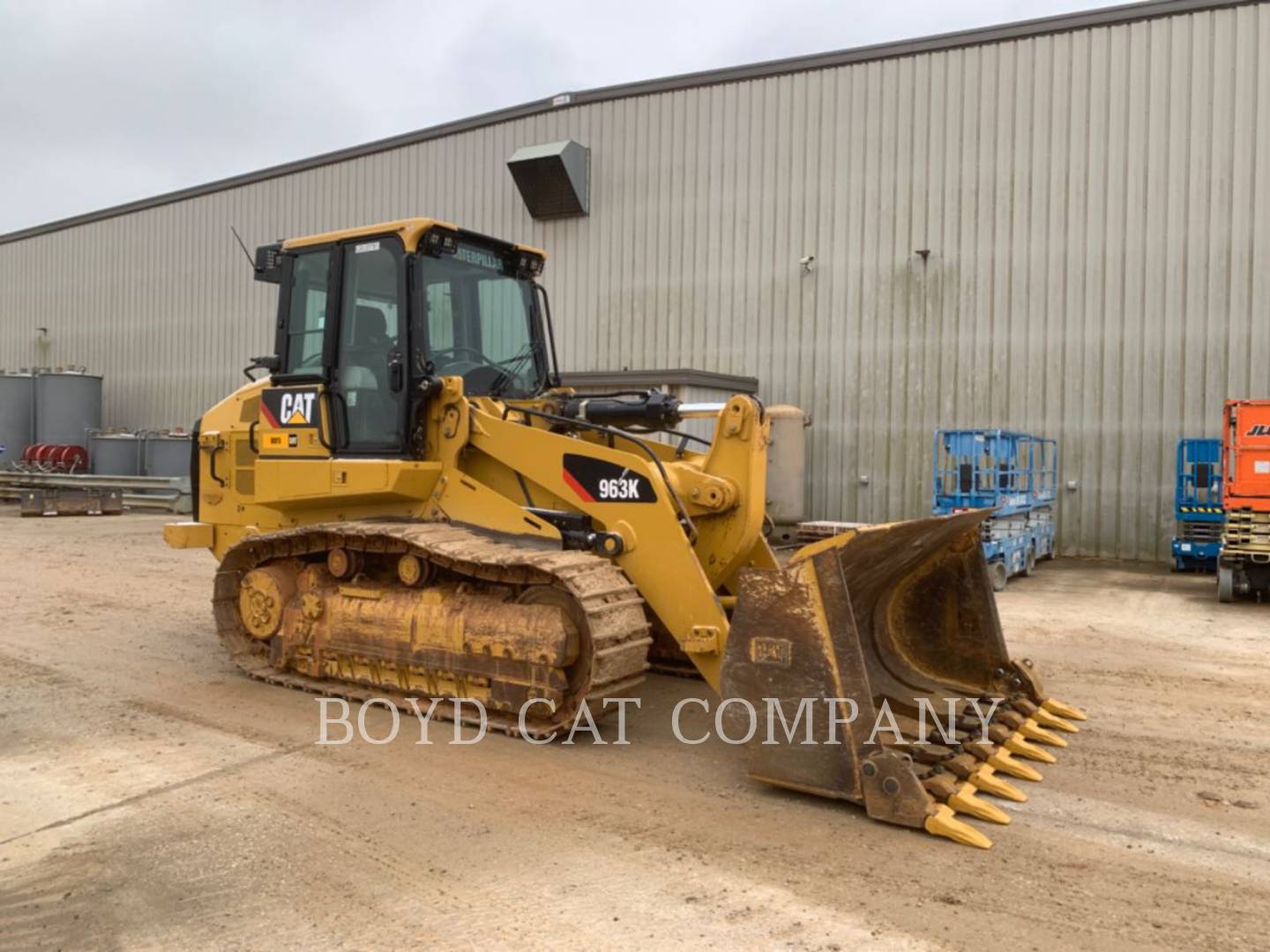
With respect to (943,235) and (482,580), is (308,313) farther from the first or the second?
(943,235)

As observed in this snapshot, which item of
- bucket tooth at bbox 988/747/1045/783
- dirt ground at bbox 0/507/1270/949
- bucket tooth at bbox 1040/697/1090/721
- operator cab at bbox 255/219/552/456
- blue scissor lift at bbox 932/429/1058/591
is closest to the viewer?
dirt ground at bbox 0/507/1270/949

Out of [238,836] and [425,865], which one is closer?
[425,865]

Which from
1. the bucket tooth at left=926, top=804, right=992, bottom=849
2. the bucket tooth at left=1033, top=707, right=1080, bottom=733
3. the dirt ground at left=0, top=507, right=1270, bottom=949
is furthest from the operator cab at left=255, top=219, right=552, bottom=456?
the bucket tooth at left=1033, top=707, right=1080, bottom=733

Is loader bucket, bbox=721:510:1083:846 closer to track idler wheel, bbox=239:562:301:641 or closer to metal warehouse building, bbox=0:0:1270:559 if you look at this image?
track idler wheel, bbox=239:562:301:641

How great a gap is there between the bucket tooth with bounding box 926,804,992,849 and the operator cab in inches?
154

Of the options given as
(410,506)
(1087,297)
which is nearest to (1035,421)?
(1087,297)

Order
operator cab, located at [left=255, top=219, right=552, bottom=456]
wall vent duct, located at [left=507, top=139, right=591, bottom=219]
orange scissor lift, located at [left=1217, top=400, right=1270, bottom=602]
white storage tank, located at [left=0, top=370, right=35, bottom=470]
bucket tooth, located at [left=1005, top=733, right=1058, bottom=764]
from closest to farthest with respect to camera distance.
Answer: bucket tooth, located at [left=1005, top=733, right=1058, bottom=764] < operator cab, located at [left=255, top=219, right=552, bottom=456] < orange scissor lift, located at [left=1217, top=400, right=1270, bottom=602] < wall vent duct, located at [left=507, top=139, right=591, bottom=219] < white storage tank, located at [left=0, top=370, right=35, bottom=470]

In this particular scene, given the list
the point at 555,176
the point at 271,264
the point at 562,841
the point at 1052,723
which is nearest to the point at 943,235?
the point at 555,176

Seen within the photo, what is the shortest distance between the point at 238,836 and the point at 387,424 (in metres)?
2.95

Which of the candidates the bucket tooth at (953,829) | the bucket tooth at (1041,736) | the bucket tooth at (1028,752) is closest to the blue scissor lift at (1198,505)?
the bucket tooth at (1041,736)

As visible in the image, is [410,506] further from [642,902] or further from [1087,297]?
[1087,297]

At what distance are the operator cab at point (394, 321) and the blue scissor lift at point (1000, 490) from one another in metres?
7.59

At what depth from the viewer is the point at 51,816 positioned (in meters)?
4.29

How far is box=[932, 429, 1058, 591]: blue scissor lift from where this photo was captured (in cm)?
1258
